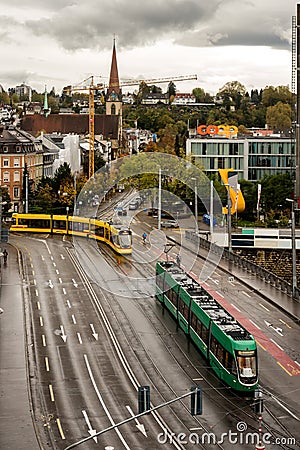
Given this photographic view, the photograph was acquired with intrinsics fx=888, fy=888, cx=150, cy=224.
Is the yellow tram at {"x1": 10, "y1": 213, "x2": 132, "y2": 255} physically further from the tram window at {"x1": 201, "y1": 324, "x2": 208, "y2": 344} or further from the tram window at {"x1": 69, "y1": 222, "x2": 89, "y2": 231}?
the tram window at {"x1": 201, "y1": 324, "x2": 208, "y2": 344}

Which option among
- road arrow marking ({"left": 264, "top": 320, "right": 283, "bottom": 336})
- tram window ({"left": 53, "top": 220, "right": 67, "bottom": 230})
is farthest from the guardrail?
tram window ({"left": 53, "top": 220, "right": 67, "bottom": 230})

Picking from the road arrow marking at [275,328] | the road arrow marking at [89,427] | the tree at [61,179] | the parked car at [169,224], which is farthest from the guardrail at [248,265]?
the tree at [61,179]

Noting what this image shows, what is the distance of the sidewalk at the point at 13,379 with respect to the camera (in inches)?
1284

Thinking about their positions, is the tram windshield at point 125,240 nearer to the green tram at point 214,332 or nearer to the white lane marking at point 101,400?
the green tram at point 214,332

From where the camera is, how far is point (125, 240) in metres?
81.9

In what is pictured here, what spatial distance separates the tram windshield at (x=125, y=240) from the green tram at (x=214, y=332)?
82.7 feet

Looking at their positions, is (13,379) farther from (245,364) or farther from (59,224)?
(59,224)

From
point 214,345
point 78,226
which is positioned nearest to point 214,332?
point 214,345

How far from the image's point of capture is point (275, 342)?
48.4 meters

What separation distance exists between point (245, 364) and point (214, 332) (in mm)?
3678

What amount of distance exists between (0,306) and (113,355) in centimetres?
1481

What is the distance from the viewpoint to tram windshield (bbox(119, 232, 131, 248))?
8150 centimetres

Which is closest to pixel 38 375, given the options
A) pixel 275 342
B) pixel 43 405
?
pixel 43 405

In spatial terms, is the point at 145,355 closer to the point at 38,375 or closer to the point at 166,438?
the point at 38,375
